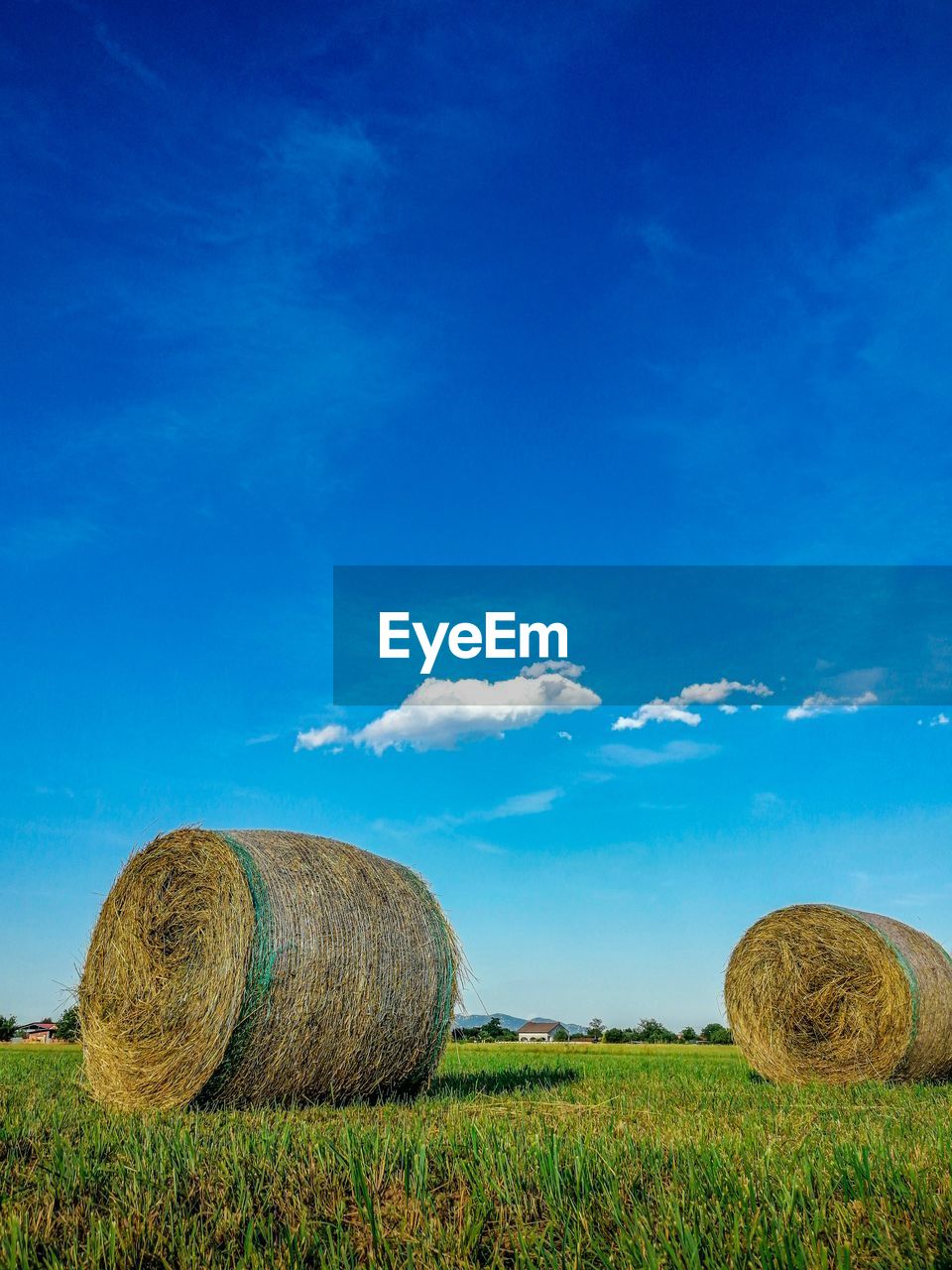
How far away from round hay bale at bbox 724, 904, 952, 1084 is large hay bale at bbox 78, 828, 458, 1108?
493cm

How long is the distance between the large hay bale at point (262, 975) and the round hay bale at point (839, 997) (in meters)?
4.93

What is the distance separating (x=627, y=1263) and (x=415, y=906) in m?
6.31

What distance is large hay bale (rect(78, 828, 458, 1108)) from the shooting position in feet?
25.7

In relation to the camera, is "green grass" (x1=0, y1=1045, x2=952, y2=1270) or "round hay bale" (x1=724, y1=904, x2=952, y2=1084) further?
"round hay bale" (x1=724, y1=904, x2=952, y2=1084)

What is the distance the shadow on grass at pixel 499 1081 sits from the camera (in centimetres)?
918

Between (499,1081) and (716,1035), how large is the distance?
27984mm

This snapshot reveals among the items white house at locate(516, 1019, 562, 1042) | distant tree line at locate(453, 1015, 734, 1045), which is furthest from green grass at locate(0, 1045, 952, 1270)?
white house at locate(516, 1019, 562, 1042)

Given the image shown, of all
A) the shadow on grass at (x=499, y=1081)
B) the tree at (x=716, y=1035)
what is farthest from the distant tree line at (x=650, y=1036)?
the shadow on grass at (x=499, y=1081)

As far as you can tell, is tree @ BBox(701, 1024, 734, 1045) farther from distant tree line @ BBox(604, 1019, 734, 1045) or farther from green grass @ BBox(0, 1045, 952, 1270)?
green grass @ BBox(0, 1045, 952, 1270)

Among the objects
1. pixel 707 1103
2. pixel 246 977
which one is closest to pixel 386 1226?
pixel 246 977

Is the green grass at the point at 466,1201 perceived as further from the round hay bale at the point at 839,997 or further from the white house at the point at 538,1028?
the white house at the point at 538,1028

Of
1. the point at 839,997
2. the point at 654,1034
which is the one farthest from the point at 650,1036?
the point at 839,997

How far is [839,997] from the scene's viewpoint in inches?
463

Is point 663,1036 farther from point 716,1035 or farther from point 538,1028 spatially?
point 538,1028
